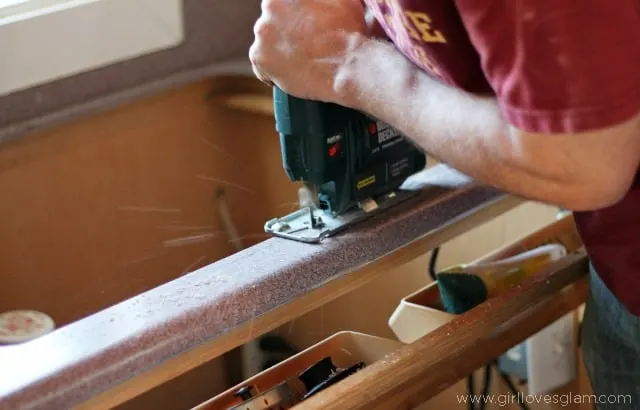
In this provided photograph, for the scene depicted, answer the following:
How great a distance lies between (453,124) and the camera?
64 centimetres

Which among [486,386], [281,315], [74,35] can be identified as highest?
[74,35]

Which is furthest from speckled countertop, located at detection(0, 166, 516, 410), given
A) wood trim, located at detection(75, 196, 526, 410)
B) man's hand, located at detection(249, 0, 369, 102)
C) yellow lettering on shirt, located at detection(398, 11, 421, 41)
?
yellow lettering on shirt, located at detection(398, 11, 421, 41)

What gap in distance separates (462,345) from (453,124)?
315 mm

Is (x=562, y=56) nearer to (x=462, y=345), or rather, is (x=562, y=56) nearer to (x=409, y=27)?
(x=409, y=27)

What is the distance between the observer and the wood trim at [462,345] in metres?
0.80

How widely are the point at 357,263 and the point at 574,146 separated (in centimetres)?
35

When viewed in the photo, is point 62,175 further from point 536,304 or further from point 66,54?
point 536,304

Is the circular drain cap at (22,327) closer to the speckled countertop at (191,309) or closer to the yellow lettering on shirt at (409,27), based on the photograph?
the speckled countertop at (191,309)

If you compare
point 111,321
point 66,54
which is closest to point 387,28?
point 111,321

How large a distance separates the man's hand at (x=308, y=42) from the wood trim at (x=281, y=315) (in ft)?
0.64

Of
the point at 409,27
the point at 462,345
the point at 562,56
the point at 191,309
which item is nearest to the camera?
the point at 562,56

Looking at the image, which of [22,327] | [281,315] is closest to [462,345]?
[281,315]

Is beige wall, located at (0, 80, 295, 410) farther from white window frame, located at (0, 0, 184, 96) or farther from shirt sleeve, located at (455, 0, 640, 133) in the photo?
shirt sleeve, located at (455, 0, 640, 133)

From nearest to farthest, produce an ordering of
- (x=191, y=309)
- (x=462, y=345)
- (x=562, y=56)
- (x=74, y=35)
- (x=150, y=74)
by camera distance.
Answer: (x=562, y=56), (x=191, y=309), (x=462, y=345), (x=74, y=35), (x=150, y=74)
